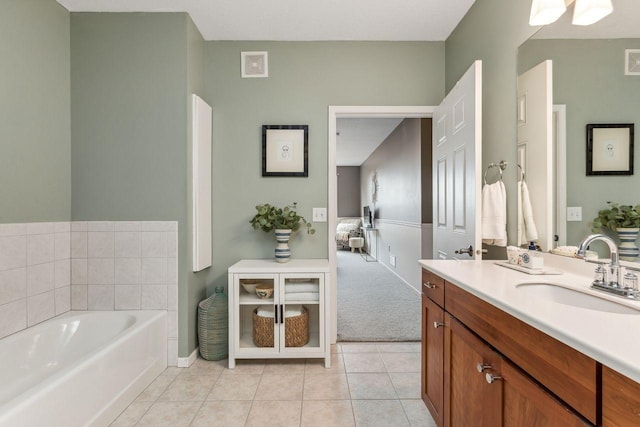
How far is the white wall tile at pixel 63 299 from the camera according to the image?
2.36 m

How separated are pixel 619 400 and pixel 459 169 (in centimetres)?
166

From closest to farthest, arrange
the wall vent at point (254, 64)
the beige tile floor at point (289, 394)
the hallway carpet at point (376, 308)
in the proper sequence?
the beige tile floor at point (289, 394)
the wall vent at point (254, 64)
the hallway carpet at point (376, 308)

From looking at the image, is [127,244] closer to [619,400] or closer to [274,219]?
[274,219]

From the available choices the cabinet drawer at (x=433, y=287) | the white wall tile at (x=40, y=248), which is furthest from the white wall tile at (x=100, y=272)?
the cabinet drawer at (x=433, y=287)

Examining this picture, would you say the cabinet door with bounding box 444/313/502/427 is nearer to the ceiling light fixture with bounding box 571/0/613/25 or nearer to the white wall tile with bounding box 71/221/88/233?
the ceiling light fixture with bounding box 571/0/613/25

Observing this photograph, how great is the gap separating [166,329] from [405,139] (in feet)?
13.8

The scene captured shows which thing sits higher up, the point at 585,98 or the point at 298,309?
the point at 585,98

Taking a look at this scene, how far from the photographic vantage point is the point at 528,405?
3.07ft

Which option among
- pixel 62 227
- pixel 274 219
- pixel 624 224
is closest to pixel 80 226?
pixel 62 227

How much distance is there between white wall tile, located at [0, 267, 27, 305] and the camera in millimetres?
1934

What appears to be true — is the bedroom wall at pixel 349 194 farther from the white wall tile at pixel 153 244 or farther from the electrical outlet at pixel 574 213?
the electrical outlet at pixel 574 213

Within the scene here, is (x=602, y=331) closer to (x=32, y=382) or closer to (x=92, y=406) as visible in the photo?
(x=92, y=406)

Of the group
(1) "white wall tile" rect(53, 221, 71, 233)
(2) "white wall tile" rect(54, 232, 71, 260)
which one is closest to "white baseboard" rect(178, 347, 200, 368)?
(2) "white wall tile" rect(54, 232, 71, 260)

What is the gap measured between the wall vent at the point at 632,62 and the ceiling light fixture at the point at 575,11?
228 mm
